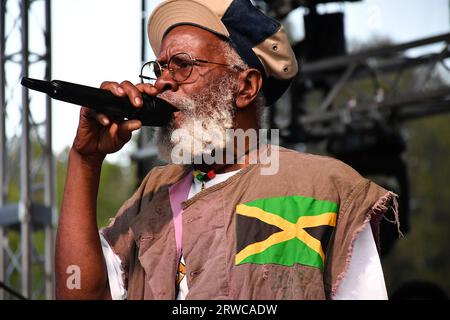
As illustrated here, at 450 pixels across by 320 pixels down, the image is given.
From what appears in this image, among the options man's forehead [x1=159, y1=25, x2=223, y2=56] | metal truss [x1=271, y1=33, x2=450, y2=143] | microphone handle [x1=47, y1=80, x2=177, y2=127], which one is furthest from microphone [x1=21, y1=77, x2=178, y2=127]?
metal truss [x1=271, y1=33, x2=450, y2=143]

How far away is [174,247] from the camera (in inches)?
87.5

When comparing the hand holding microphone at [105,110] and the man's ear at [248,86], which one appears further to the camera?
the man's ear at [248,86]

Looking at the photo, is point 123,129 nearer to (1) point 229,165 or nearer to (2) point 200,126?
(2) point 200,126

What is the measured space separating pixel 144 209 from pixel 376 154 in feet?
15.8

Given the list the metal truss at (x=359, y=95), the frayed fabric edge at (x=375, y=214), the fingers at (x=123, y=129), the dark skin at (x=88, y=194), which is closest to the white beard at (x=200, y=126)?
the dark skin at (x=88, y=194)

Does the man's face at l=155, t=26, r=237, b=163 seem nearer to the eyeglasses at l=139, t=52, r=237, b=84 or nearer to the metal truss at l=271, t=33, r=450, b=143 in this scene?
the eyeglasses at l=139, t=52, r=237, b=84

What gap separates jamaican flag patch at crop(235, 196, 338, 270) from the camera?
2.06 meters

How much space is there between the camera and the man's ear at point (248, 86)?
2.46m

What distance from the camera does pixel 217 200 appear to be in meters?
2.26

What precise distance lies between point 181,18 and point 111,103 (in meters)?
0.57

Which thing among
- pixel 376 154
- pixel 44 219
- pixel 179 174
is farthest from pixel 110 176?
pixel 179 174

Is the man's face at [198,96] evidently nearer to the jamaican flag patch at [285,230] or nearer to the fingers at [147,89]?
the fingers at [147,89]

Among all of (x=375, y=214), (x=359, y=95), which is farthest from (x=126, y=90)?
(x=359, y=95)

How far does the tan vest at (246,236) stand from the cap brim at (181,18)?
46 centimetres
